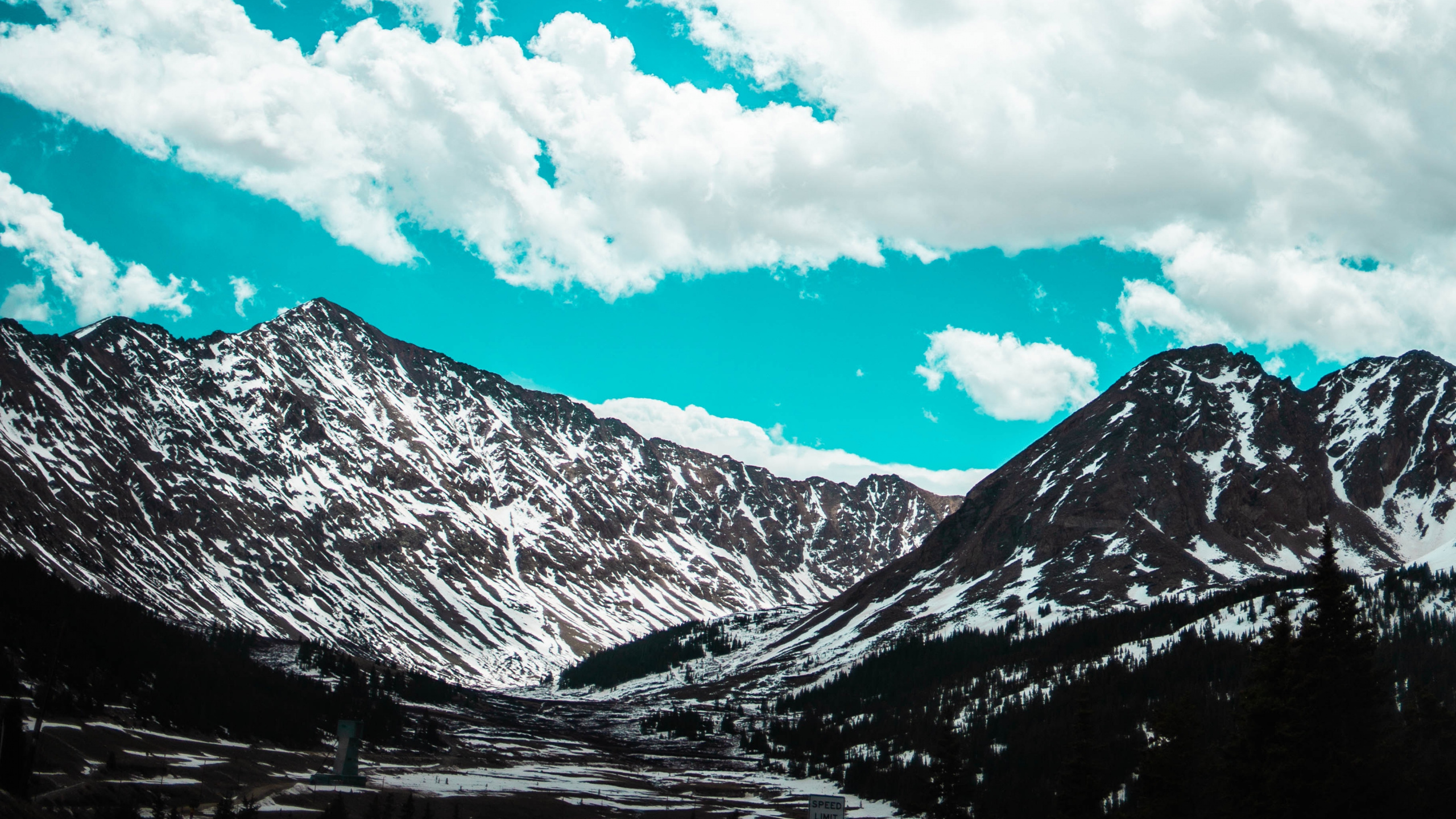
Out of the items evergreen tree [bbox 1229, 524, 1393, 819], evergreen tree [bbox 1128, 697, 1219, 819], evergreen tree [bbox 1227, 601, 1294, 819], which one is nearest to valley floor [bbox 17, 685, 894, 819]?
evergreen tree [bbox 1128, 697, 1219, 819]

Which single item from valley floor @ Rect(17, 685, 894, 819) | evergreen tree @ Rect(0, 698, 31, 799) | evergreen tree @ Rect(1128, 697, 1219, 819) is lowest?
valley floor @ Rect(17, 685, 894, 819)

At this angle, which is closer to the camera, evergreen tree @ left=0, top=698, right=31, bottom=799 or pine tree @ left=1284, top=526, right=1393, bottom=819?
pine tree @ left=1284, top=526, right=1393, bottom=819

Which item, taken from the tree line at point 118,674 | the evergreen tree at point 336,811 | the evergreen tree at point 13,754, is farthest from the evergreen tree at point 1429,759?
the tree line at point 118,674

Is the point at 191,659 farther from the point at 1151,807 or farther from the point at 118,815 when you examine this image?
the point at 1151,807

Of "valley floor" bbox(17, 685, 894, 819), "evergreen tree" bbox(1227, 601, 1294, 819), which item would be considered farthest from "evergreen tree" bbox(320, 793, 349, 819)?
"evergreen tree" bbox(1227, 601, 1294, 819)

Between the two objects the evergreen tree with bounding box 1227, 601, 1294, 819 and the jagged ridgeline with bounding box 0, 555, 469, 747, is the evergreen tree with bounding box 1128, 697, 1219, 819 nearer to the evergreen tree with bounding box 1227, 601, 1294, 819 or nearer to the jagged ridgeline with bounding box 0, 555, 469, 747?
the evergreen tree with bounding box 1227, 601, 1294, 819

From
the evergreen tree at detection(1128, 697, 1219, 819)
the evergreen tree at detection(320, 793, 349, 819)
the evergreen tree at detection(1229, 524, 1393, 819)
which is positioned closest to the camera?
the evergreen tree at detection(1229, 524, 1393, 819)

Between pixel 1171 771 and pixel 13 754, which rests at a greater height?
pixel 1171 771

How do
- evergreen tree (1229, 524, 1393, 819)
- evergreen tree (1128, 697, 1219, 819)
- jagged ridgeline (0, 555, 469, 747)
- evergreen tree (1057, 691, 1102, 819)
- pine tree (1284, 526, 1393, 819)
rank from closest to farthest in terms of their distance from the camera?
pine tree (1284, 526, 1393, 819), evergreen tree (1229, 524, 1393, 819), evergreen tree (1128, 697, 1219, 819), evergreen tree (1057, 691, 1102, 819), jagged ridgeline (0, 555, 469, 747)

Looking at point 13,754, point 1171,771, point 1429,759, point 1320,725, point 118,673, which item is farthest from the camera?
point 118,673

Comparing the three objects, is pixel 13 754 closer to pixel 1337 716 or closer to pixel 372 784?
pixel 1337 716

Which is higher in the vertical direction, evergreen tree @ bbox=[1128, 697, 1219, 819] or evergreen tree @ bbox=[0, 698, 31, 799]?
evergreen tree @ bbox=[1128, 697, 1219, 819]

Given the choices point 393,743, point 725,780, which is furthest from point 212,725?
point 725,780

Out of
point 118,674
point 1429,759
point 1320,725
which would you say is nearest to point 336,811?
point 118,674
